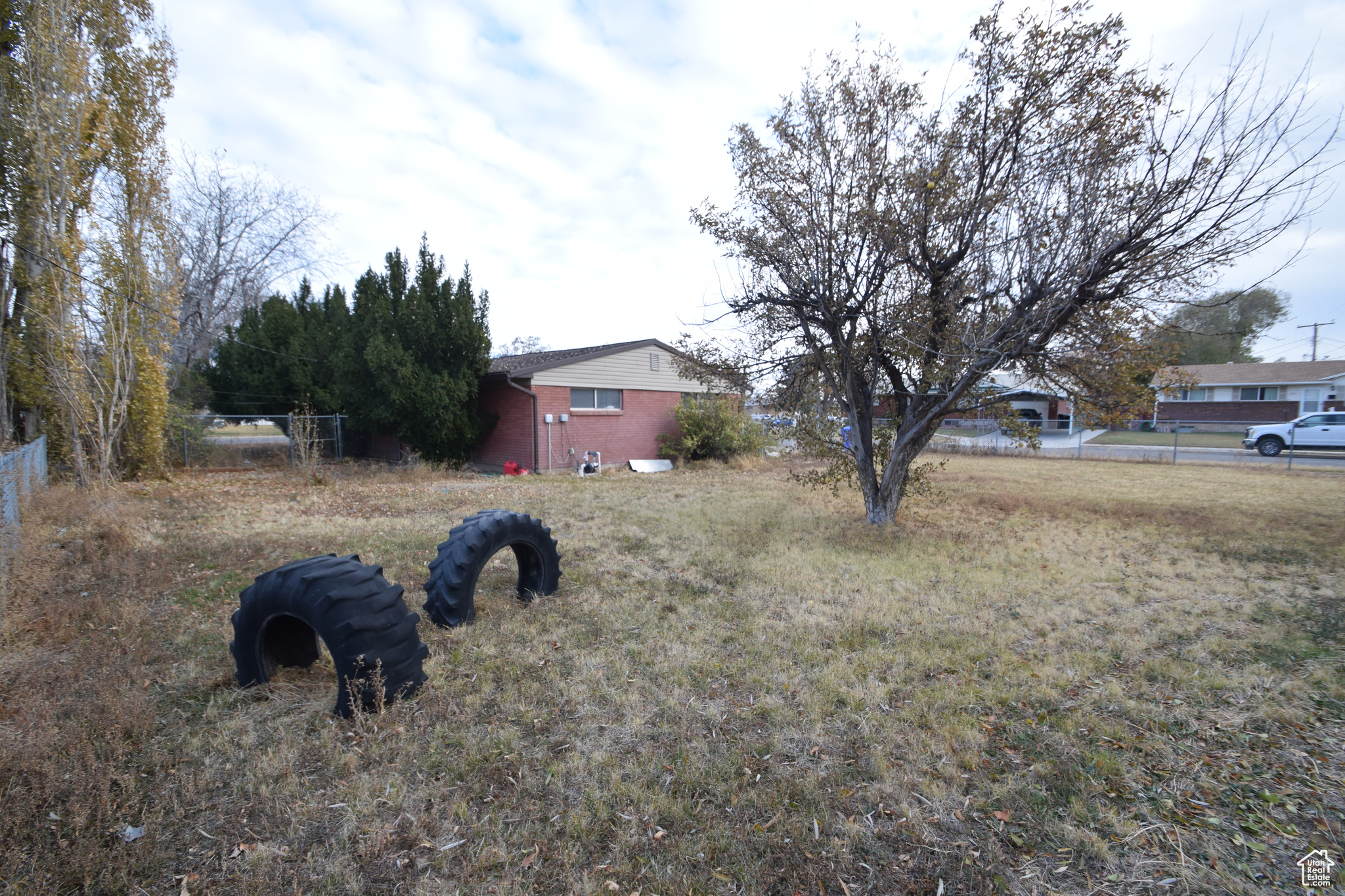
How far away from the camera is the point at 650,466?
18.6 m

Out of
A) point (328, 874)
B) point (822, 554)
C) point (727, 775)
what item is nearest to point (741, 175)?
point (822, 554)

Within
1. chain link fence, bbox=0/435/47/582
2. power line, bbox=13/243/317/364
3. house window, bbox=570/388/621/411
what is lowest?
chain link fence, bbox=0/435/47/582

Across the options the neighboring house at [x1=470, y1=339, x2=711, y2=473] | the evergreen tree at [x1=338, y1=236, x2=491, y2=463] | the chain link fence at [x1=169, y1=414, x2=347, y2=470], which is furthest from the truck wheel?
the chain link fence at [x1=169, y1=414, x2=347, y2=470]

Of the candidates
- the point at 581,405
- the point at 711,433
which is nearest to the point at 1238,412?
the point at 711,433

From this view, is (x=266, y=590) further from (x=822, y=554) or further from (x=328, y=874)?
(x=822, y=554)

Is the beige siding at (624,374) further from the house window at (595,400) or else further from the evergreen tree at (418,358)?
the evergreen tree at (418,358)

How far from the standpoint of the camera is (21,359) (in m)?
10.6

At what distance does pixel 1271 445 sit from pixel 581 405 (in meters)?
26.1

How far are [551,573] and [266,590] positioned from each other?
2627mm

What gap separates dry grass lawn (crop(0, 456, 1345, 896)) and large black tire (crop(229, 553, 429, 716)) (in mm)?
181

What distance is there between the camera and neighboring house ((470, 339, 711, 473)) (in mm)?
16766

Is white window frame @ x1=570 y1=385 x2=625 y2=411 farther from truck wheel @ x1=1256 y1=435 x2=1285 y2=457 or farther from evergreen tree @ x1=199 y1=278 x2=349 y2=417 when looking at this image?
truck wheel @ x1=1256 y1=435 x2=1285 y2=457

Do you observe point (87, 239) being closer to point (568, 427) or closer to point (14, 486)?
point (14, 486)

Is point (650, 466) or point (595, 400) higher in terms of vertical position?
point (595, 400)
